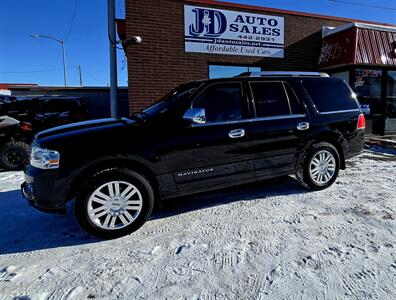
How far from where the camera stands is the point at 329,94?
443 cm

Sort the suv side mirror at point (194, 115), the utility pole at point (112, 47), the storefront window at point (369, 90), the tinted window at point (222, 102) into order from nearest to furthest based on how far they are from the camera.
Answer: the suv side mirror at point (194, 115), the tinted window at point (222, 102), the utility pole at point (112, 47), the storefront window at point (369, 90)

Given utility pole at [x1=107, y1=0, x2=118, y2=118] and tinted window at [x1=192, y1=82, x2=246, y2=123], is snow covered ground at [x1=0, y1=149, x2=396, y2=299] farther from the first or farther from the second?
utility pole at [x1=107, y1=0, x2=118, y2=118]

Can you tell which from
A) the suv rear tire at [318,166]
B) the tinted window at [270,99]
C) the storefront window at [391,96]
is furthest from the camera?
the storefront window at [391,96]

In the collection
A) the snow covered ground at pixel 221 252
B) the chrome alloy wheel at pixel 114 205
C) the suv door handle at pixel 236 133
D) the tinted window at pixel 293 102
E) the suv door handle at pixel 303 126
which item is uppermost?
the tinted window at pixel 293 102

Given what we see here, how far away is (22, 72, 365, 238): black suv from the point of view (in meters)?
2.87

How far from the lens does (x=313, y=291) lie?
2.06 meters

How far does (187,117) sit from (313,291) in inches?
84.1

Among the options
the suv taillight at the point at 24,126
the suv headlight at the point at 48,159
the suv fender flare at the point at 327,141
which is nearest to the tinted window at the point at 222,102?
the suv fender flare at the point at 327,141

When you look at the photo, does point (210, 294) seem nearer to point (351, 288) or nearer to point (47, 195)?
point (351, 288)

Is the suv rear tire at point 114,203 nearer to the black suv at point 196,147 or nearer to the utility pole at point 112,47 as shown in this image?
the black suv at point 196,147

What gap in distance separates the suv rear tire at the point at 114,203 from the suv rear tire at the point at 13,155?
4.44 m

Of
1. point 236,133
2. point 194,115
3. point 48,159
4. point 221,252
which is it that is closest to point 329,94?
point 236,133

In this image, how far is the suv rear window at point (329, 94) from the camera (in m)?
4.27

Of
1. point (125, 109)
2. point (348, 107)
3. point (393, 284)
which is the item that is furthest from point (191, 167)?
point (125, 109)
